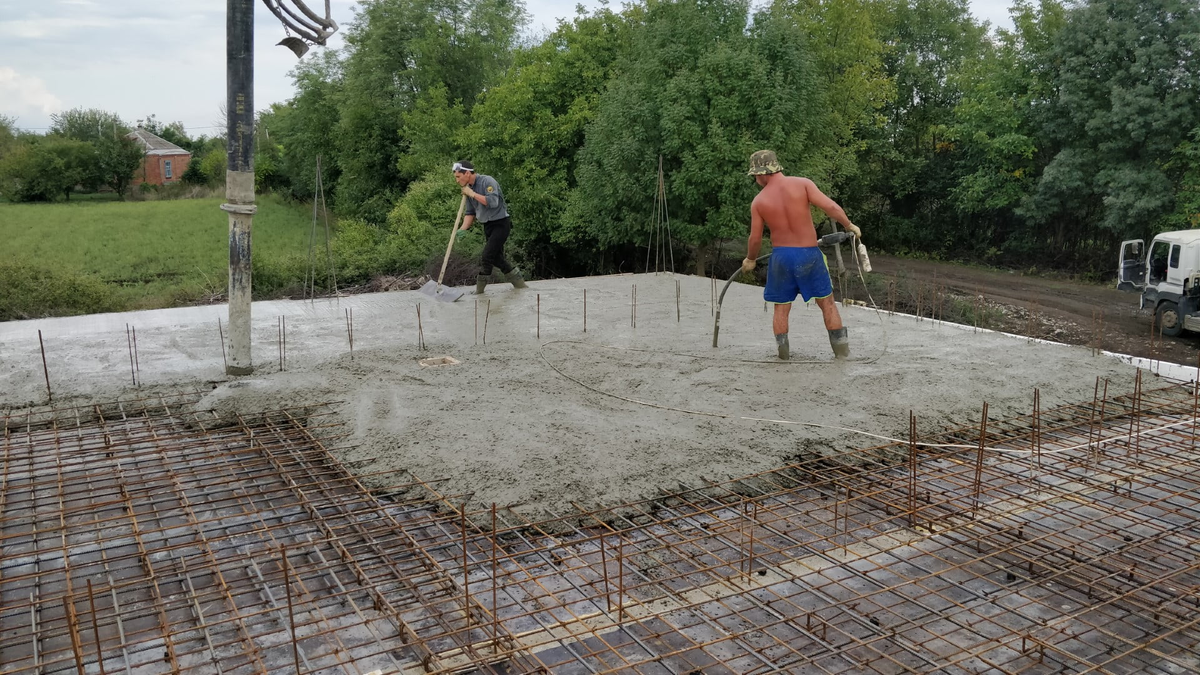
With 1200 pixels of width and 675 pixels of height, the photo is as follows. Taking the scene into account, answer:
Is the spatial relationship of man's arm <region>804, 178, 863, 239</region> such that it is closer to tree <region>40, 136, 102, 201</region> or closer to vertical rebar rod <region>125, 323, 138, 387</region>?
vertical rebar rod <region>125, 323, 138, 387</region>

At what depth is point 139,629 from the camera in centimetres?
360

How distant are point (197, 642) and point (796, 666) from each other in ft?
7.30

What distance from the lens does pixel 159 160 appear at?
1690 inches

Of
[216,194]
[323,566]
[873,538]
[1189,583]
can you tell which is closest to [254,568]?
[323,566]

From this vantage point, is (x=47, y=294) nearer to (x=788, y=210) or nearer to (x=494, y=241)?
(x=494, y=241)

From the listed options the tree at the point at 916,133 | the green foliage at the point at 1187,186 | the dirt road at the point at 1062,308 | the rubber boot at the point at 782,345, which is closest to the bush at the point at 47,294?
the rubber boot at the point at 782,345

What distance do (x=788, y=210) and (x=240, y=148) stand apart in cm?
413

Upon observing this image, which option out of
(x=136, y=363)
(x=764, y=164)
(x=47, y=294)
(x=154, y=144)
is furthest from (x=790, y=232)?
(x=154, y=144)

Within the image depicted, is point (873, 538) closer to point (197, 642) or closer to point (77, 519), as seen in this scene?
point (197, 642)

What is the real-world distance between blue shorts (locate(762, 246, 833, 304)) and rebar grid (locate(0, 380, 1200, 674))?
77.1 inches

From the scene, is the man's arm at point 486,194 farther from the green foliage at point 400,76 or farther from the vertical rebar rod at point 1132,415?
the green foliage at point 400,76

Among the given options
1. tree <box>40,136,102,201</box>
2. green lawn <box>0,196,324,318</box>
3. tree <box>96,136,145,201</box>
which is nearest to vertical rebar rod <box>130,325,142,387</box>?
green lawn <box>0,196,324,318</box>

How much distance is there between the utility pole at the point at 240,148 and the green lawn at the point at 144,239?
6.43 m

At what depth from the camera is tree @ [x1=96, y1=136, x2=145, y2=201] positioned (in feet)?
124
